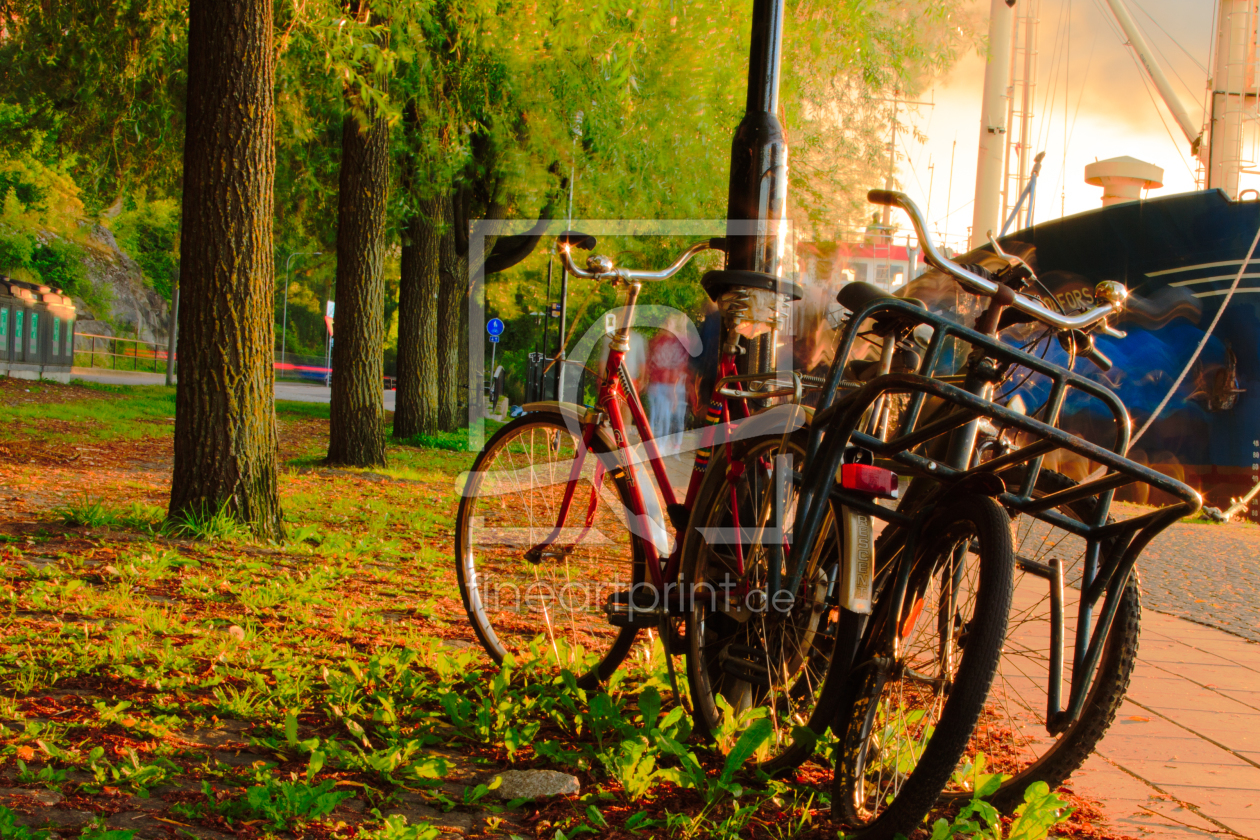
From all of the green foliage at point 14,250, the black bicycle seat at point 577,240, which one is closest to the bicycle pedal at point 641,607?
the black bicycle seat at point 577,240

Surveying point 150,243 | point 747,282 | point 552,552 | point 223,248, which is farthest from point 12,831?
point 150,243

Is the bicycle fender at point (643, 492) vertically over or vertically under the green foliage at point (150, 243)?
under

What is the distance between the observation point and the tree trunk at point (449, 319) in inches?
651

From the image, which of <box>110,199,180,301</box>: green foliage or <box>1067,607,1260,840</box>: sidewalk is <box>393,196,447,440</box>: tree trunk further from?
<box>110,199,180,301</box>: green foliage

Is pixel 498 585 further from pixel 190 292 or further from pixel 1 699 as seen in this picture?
pixel 190 292

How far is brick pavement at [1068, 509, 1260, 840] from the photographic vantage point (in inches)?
107

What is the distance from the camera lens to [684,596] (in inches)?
117

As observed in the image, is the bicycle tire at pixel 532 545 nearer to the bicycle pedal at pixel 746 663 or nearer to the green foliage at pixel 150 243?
the bicycle pedal at pixel 746 663

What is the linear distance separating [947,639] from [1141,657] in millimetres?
2968

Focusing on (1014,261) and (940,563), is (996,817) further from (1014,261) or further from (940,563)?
(1014,261)

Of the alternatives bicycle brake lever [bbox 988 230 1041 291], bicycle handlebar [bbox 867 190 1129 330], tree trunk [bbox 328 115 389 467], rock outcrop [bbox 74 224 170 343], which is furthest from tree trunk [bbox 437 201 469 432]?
rock outcrop [bbox 74 224 170 343]

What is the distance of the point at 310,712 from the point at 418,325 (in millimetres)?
11101

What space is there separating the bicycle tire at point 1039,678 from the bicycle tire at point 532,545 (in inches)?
50.0

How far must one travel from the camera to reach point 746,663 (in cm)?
280
